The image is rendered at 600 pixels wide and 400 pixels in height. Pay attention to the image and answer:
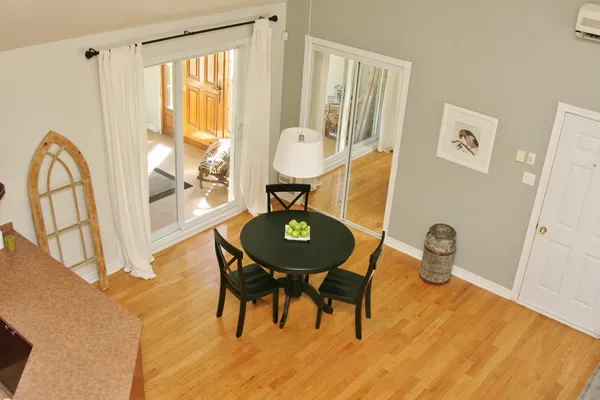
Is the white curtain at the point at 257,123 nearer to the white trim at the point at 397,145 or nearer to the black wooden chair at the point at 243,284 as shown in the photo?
the white trim at the point at 397,145

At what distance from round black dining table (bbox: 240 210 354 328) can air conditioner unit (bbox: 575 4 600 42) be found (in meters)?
2.55

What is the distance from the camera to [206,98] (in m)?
7.40

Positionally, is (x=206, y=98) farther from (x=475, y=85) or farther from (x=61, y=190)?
(x=475, y=85)

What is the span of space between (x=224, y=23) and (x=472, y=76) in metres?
2.43

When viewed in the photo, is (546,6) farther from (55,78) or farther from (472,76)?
(55,78)

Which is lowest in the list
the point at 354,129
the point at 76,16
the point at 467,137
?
the point at 354,129

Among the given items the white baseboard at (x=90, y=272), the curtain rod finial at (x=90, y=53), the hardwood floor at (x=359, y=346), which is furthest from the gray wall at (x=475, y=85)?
the white baseboard at (x=90, y=272)

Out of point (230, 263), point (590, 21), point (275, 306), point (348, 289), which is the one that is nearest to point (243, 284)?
point (230, 263)

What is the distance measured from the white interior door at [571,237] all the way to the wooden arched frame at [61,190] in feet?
13.3

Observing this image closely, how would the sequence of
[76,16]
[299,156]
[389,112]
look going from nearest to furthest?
[76,16]
[299,156]
[389,112]

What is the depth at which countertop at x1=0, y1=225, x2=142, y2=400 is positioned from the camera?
405 cm

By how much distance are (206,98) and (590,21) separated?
3943 millimetres

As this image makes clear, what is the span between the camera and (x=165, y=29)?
607 cm

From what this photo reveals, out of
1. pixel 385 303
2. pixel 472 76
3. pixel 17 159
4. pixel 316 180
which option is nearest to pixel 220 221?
pixel 316 180
